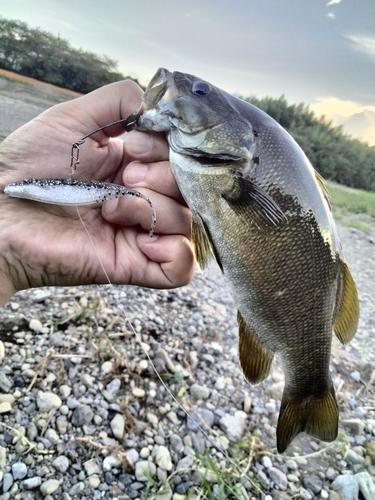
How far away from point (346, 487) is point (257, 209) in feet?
6.66

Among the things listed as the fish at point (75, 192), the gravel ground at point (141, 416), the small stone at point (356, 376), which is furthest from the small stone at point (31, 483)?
the small stone at point (356, 376)

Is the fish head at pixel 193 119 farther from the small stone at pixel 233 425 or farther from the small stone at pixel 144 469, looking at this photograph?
the small stone at pixel 233 425

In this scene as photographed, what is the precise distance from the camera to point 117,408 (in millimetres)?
2650

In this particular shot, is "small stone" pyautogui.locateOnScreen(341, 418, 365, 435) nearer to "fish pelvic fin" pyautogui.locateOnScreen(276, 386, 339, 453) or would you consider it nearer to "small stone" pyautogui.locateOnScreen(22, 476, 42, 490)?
"fish pelvic fin" pyautogui.locateOnScreen(276, 386, 339, 453)

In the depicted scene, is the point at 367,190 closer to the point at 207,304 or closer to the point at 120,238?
the point at 207,304

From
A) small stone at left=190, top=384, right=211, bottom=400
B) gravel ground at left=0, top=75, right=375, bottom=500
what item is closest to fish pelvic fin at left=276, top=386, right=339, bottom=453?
gravel ground at left=0, top=75, right=375, bottom=500

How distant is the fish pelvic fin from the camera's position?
1.78 m

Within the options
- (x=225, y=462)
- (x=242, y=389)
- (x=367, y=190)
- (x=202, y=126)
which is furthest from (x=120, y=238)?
(x=367, y=190)

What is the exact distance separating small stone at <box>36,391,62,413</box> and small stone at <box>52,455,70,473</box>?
1.00 feet

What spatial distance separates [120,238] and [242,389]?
5.68 feet

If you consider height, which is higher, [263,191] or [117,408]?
[263,191]

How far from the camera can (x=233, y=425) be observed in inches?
111

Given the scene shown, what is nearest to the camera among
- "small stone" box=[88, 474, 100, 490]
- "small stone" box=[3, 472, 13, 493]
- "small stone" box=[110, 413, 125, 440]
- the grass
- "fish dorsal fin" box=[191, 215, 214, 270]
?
"fish dorsal fin" box=[191, 215, 214, 270]

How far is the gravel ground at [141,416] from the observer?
2.33 metres
